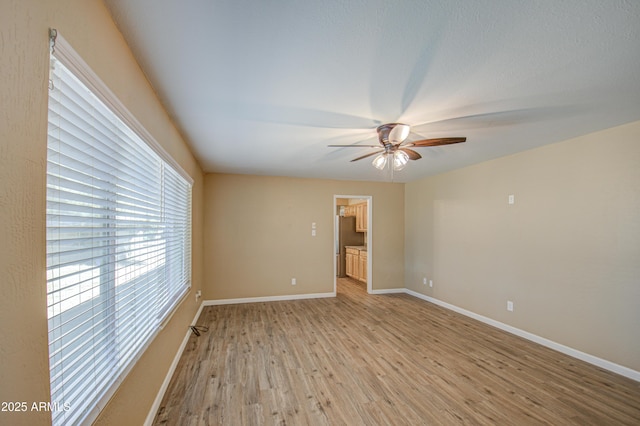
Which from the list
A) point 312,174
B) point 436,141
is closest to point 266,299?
point 312,174

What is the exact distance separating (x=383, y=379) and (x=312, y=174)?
11.3 feet

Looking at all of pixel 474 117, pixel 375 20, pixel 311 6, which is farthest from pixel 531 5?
pixel 474 117

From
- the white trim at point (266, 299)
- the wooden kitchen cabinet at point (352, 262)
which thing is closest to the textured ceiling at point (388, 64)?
the white trim at point (266, 299)

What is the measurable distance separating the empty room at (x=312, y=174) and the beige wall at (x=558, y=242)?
2cm

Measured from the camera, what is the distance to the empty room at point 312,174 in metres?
0.94

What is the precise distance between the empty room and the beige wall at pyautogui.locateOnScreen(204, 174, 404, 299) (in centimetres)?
9

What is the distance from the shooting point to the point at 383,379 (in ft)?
8.41

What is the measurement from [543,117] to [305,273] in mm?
4259

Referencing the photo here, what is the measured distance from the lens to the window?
938 millimetres

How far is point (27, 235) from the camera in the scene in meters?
0.78

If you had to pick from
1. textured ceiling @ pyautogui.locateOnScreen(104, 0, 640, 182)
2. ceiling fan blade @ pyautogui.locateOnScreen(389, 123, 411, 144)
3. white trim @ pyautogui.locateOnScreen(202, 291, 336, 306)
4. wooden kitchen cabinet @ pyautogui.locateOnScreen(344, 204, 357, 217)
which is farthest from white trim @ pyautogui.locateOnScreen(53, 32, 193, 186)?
wooden kitchen cabinet @ pyautogui.locateOnScreen(344, 204, 357, 217)

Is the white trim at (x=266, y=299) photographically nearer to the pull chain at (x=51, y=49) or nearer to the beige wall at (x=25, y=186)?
the beige wall at (x=25, y=186)

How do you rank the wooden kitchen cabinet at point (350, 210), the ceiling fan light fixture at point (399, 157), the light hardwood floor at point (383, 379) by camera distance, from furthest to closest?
the wooden kitchen cabinet at point (350, 210)
the ceiling fan light fixture at point (399, 157)
the light hardwood floor at point (383, 379)

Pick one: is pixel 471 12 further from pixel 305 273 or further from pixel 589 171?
pixel 305 273
